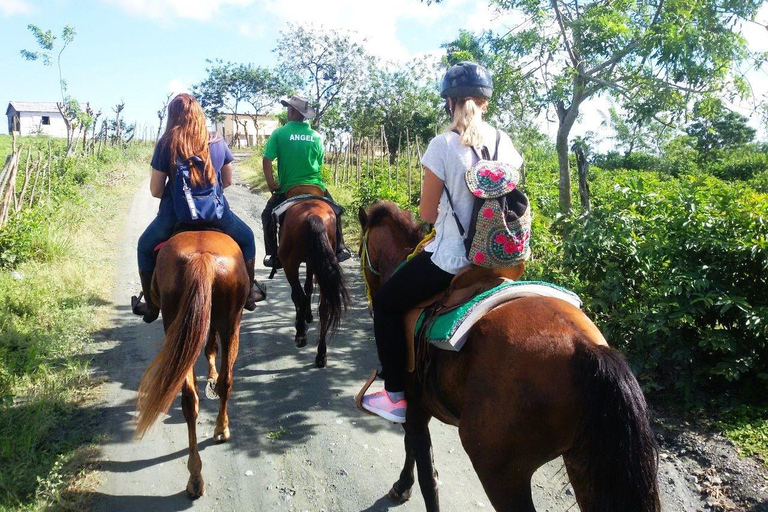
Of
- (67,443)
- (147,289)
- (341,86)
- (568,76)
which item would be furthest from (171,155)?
(341,86)

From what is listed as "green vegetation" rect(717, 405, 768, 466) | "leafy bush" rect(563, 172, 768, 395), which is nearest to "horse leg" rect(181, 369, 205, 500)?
"leafy bush" rect(563, 172, 768, 395)

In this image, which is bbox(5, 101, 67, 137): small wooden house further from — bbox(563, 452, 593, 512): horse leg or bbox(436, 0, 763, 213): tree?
bbox(563, 452, 593, 512): horse leg

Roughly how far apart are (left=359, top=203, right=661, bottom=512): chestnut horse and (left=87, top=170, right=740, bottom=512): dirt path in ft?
2.82

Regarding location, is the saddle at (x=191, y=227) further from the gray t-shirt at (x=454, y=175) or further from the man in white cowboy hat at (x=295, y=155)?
the gray t-shirt at (x=454, y=175)

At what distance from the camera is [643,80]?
29.2ft

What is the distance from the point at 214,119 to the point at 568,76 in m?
45.4

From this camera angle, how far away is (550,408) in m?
2.16

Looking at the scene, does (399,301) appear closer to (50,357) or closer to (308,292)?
(308,292)

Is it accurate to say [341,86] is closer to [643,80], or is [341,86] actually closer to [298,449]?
[643,80]

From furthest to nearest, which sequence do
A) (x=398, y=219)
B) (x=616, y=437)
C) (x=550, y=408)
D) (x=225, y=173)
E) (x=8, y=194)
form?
1. (x=8, y=194)
2. (x=225, y=173)
3. (x=398, y=219)
4. (x=550, y=408)
5. (x=616, y=437)

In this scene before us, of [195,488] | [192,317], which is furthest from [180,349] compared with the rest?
[195,488]

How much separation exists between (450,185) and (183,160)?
2.42m

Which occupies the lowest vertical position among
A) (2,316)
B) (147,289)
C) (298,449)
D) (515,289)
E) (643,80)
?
(298,449)

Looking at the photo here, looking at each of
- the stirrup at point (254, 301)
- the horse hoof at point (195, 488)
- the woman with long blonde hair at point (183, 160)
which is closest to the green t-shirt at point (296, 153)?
the woman with long blonde hair at point (183, 160)
